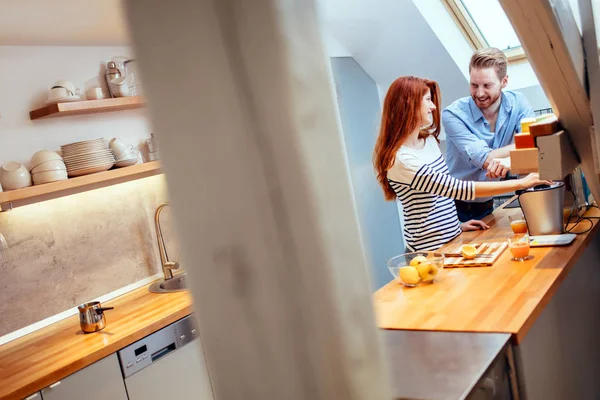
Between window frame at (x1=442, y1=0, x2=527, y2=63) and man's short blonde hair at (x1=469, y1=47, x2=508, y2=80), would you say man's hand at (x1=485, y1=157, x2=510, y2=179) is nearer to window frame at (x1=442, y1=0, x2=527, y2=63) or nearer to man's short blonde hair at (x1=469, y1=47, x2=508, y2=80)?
man's short blonde hair at (x1=469, y1=47, x2=508, y2=80)

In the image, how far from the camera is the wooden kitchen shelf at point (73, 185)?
2.64m

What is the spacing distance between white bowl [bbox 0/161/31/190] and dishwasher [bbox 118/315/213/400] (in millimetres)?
960

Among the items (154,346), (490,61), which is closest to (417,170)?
(490,61)

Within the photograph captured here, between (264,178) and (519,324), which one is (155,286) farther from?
(264,178)

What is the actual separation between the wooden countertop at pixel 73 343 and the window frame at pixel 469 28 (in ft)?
9.36

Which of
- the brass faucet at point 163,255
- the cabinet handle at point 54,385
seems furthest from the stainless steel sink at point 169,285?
the cabinet handle at point 54,385

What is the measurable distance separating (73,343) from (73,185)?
804 mm

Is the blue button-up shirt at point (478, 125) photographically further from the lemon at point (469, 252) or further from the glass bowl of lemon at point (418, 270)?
the glass bowl of lemon at point (418, 270)

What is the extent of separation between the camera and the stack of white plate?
9.67 feet

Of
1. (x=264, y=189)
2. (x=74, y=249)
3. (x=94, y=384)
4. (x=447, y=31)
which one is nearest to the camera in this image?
(x=264, y=189)

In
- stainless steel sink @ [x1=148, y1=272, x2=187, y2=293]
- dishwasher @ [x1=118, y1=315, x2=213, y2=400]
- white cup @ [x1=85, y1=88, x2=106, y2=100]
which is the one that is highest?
white cup @ [x1=85, y1=88, x2=106, y2=100]

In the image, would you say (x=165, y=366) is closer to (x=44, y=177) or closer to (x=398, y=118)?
(x=44, y=177)

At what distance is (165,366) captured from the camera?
2.69 m

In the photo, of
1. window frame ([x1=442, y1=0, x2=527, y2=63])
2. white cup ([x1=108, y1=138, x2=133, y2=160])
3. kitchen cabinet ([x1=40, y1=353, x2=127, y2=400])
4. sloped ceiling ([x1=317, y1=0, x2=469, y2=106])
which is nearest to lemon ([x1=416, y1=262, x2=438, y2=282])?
kitchen cabinet ([x1=40, y1=353, x2=127, y2=400])
